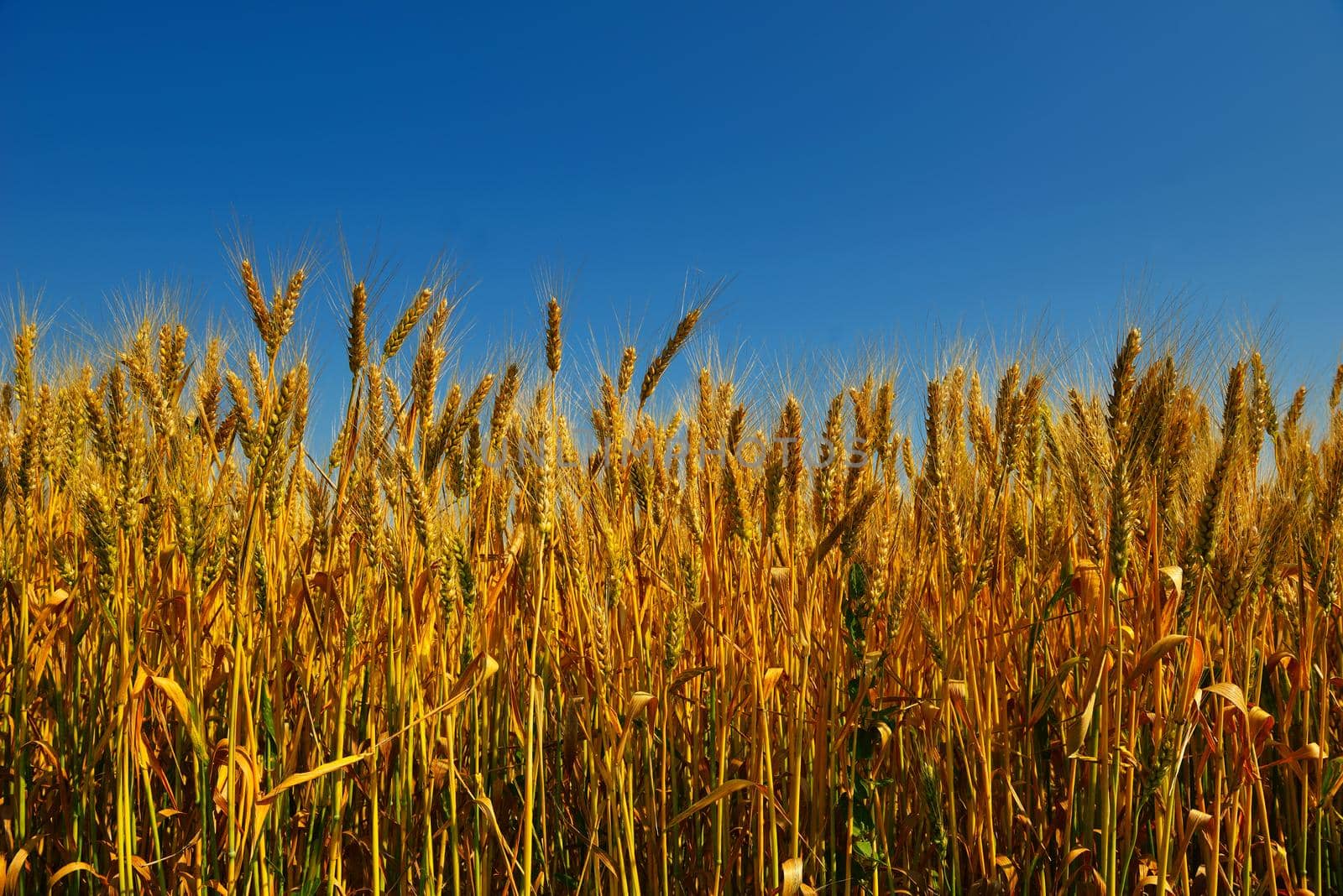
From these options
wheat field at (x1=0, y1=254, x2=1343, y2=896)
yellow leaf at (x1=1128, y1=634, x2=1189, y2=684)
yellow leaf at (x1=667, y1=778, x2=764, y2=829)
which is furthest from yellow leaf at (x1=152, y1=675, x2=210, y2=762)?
yellow leaf at (x1=1128, y1=634, x2=1189, y2=684)

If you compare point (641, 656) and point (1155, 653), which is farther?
point (641, 656)

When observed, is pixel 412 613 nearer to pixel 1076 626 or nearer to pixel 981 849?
pixel 981 849

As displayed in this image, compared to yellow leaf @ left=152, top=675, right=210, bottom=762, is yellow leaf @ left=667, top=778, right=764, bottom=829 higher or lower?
lower

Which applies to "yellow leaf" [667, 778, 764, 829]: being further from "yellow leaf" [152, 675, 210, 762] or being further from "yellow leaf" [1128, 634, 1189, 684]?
"yellow leaf" [152, 675, 210, 762]

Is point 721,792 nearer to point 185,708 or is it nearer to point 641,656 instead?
point 641,656

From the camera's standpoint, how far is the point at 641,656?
1.89 m

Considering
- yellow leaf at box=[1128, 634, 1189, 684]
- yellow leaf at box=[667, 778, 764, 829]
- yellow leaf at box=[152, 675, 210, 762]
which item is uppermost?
yellow leaf at box=[1128, 634, 1189, 684]

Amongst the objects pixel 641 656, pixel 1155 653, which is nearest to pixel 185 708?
pixel 641 656

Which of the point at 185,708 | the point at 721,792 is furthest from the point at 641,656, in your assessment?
the point at 185,708

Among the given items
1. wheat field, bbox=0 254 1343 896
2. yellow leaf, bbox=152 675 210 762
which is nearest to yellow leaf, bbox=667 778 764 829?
wheat field, bbox=0 254 1343 896

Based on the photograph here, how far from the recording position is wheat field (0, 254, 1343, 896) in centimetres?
154

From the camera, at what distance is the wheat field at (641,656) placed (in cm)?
154

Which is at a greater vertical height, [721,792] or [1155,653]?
[1155,653]

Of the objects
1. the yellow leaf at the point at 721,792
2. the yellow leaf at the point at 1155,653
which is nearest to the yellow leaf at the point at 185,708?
the yellow leaf at the point at 721,792
